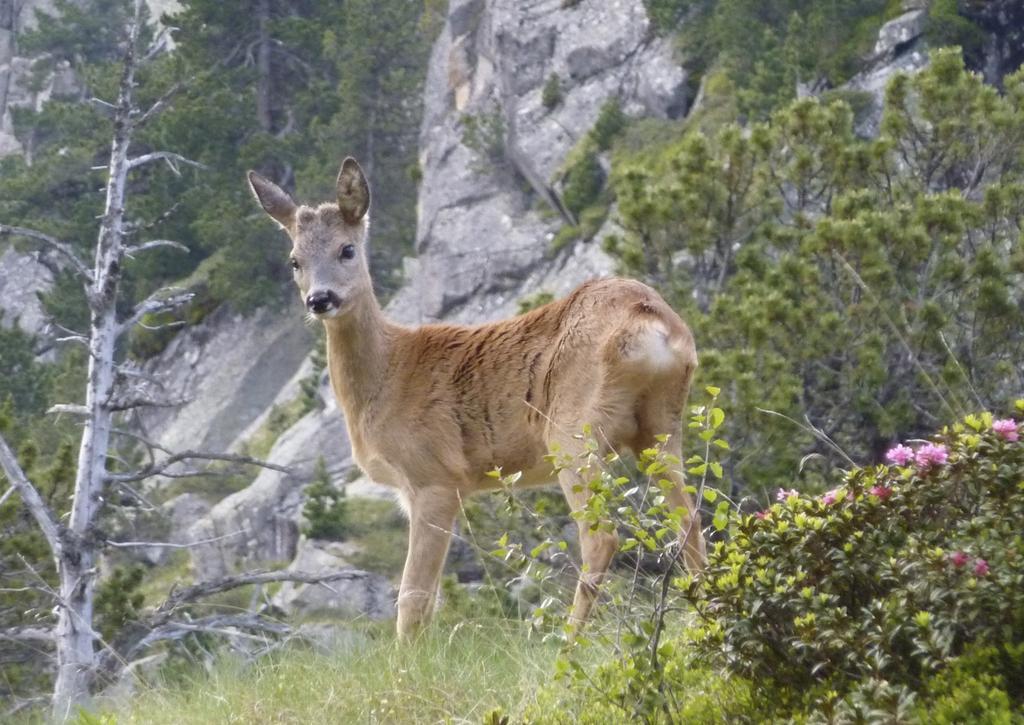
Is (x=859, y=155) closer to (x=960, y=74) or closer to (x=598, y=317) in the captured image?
(x=960, y=74)

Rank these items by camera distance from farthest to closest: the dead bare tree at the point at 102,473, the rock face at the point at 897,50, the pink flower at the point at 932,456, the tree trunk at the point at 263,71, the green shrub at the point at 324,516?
the tree trunk at the point at 263,71 < the rock face at the point at 897,50 < the green shrub at the point at 324,516 < the dead bare tree at the point at 102,473 < the pink flower at the point at 932,456

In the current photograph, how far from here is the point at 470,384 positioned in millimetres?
7602

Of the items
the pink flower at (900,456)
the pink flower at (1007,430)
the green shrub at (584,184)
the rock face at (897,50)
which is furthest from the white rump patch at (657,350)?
the green shrub at (584,184)

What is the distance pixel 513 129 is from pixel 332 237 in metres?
32.4

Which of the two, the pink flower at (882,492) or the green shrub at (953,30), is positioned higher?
the green shrub at (953,30)

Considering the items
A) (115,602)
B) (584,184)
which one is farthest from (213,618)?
(584,184)

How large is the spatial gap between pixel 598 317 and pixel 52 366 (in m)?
31.0

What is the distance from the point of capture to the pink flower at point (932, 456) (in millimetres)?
4129

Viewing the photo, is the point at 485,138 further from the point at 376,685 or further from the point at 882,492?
the point at 882,492

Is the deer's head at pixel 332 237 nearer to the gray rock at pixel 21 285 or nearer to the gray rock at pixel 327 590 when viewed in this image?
the gray rock at pixel 327 590

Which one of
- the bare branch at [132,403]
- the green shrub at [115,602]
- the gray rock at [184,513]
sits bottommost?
the gray rock at [184,513]

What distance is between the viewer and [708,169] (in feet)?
54.8

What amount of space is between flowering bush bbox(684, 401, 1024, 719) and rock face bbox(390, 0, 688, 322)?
28788mm

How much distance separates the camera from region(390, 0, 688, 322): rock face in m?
36.5
